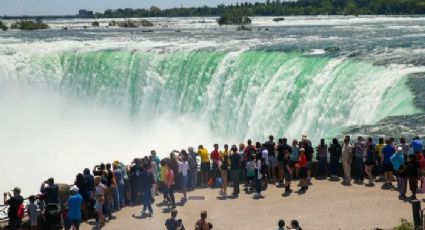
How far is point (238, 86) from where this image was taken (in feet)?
99.7

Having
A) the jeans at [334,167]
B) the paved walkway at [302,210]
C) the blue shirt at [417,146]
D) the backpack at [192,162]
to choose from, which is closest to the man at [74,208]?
the paved walkway at [302,210]

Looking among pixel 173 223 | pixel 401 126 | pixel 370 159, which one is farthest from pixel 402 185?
Answer: pixel 401 126

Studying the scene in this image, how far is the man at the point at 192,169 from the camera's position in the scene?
16.2 meters

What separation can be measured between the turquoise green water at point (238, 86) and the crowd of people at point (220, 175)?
5632 millimetres

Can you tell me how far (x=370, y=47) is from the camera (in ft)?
108

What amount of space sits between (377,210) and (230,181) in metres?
4.33

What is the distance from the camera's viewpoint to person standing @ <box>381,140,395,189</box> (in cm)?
1494

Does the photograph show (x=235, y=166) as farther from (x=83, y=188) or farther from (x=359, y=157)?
(x=83, y=188)

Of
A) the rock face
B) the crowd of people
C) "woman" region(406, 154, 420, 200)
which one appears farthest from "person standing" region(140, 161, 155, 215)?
the rock face

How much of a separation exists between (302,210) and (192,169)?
3.23m

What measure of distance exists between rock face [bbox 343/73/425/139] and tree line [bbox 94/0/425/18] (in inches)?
2873

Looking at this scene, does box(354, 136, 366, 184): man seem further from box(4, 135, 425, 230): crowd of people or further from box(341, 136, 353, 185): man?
box(341, 136, 353, 185): man

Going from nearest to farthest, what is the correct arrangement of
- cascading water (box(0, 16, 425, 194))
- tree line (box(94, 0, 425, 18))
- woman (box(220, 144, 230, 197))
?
woman (box(220, 144, 230, 197)), cascading water (box(0, 16, 425, 194)), tree line (box(94, 0, 425, 18))

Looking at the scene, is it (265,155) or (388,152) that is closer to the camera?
(388,152)
